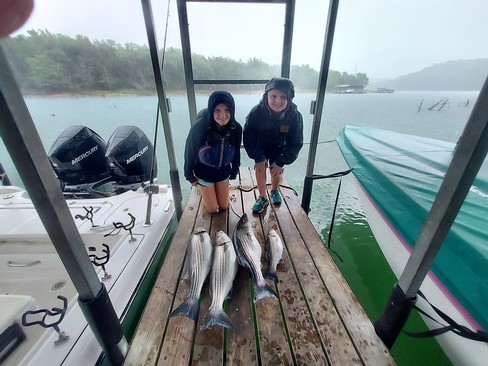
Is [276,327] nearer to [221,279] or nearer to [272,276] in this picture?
[272,276]

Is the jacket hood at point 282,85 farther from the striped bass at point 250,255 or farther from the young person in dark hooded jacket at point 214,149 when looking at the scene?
the striped bass at point 250,255

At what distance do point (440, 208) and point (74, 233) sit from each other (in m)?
1.46

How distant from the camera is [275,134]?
99.1 inches

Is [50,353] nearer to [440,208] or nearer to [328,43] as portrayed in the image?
[440,208]

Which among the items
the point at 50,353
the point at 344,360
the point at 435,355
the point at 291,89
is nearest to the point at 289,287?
the point at 344,360

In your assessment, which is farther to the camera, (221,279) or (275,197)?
(275,197)

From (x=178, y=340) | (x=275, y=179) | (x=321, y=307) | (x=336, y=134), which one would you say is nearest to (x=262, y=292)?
(x=321, y=307)

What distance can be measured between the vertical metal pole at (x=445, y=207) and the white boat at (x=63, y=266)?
1646mm

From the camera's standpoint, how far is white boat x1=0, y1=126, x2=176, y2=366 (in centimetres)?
116

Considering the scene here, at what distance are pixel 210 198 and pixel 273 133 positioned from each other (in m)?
1.03

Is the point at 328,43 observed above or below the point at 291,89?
above

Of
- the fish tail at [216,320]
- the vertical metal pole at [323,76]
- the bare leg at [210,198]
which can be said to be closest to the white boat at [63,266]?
the bare leg at [210,198]

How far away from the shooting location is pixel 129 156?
281 centimetres

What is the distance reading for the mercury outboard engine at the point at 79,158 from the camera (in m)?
2.71
